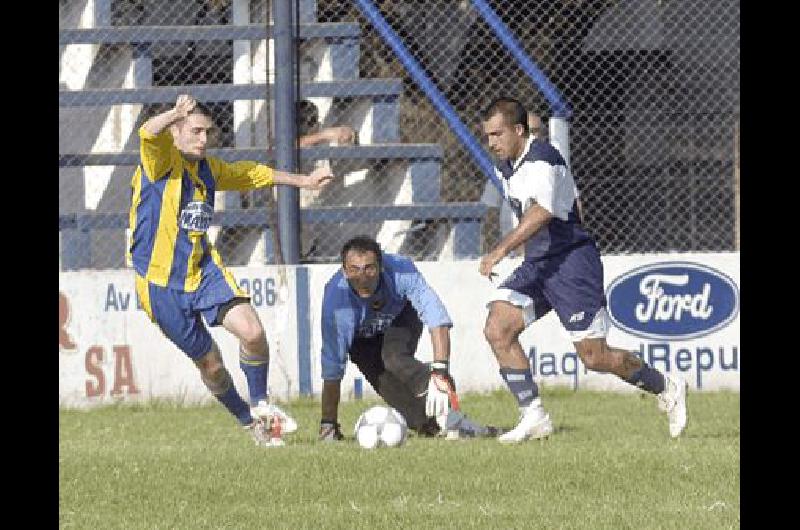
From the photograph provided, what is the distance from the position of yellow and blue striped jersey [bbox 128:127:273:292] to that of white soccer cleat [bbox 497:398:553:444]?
1960 mm

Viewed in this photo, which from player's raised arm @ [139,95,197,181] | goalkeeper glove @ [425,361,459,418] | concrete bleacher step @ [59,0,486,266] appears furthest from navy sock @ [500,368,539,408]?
concrete bleacher step @ [59,0,486,266]

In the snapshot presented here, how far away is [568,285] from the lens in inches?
454

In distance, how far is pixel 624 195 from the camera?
641 inches

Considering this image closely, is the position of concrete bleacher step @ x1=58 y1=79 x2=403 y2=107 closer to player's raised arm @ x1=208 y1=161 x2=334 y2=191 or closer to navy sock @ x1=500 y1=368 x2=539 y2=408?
player's raised arm @ x1=208 y1=161 x2=334 y2=191

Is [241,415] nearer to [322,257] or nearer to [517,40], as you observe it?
[322,257]

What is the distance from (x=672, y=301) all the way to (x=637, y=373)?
11.7ft

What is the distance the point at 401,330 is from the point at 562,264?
3.97 ft

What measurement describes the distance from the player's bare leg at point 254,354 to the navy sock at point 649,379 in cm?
205

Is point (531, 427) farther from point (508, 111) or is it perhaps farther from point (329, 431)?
point (508, 111)

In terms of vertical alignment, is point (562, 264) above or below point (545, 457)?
above

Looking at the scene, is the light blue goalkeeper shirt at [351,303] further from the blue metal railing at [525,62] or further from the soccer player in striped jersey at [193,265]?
the blue metal railing at [525,62]

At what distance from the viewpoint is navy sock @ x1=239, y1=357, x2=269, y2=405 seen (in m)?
11.7
